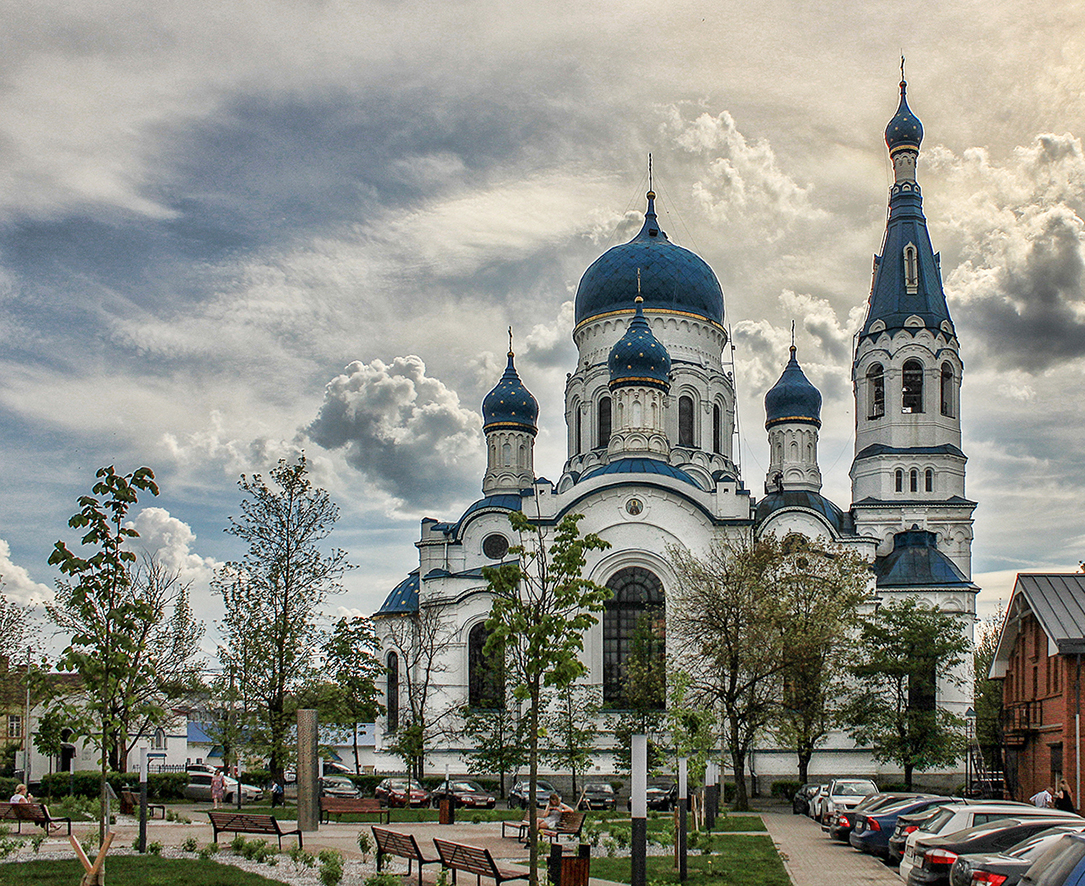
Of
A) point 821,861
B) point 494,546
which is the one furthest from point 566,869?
point 494,546

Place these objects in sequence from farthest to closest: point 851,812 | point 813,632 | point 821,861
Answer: point 813,632 → point 851,812 → point 821,861

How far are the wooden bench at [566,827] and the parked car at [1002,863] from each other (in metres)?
8.00

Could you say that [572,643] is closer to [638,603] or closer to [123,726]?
[123,726]

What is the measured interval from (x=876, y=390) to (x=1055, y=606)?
92.3 feet

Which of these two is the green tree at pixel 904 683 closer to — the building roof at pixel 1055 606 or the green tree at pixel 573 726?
the green tree at pixel 573 726

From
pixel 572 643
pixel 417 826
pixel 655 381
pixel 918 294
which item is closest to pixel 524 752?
pixel 417 826

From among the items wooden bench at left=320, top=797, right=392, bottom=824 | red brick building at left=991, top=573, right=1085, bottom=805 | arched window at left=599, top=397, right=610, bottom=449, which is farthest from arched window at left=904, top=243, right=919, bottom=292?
wooden bench at left=320, top=797, right=392, bottom=824

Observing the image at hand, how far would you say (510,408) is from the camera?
5375 cm

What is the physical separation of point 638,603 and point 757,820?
13.4 meters

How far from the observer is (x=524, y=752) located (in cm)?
3625

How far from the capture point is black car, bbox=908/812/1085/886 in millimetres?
14508

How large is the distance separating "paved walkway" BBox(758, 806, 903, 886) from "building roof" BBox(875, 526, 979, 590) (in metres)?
20.1

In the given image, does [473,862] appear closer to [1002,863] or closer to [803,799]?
[1002,863]

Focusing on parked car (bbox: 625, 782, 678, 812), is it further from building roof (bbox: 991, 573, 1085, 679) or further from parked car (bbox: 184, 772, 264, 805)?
parked car (bbox: 184, 772, 264, 805)
